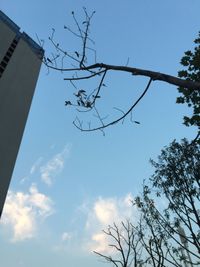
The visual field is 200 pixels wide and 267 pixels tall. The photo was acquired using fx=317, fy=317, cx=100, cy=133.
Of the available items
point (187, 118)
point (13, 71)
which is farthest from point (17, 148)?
point (187, 118)

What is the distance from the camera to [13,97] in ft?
106

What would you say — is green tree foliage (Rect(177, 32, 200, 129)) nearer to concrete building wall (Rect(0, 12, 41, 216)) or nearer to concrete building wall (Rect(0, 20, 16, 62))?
concrete building wall (Rect(0, 12, 41, 216))

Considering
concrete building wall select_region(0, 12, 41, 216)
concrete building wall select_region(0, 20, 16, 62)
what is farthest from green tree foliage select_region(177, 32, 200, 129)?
concrete building wall select_region(0, 20, 16, 62)

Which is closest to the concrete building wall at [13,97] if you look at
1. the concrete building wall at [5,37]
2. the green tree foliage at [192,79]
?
the concrete building wall at [5,37]

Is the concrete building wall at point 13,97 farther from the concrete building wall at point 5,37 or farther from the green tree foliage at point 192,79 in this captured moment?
the green tree foliage at point 192,79

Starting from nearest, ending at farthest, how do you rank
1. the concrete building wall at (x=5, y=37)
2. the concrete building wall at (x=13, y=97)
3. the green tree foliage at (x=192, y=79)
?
the green tree foliage at (x=192, y=79)
the concrete building wall at (x=13, y=97)
the concrete building wall at (x=5, y=37)

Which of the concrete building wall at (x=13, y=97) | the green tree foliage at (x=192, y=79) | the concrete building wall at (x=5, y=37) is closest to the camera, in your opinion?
the green tree foliage at (x=192, y=79)

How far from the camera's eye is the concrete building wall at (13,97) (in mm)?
27734

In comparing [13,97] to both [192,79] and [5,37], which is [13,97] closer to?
[5,37]

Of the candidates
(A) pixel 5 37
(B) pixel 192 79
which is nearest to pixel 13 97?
(A) pixel 5 37

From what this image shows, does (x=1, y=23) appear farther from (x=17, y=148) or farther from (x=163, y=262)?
(x=163, y=262)

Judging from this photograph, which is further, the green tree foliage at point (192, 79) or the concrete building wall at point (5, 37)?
the concrete building wall at point (5, 37)

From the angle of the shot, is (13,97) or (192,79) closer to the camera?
(192,79)

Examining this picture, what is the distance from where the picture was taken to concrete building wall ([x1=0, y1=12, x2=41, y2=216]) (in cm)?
2773
